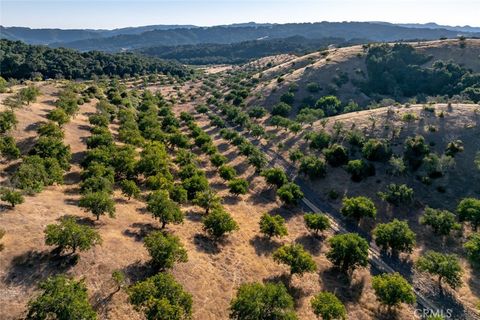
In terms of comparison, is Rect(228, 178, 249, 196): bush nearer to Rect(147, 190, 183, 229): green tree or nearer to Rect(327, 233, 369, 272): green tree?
Rect(147, 190, 183, 229): green tree

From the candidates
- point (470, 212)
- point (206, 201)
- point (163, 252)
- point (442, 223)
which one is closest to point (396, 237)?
point (442, 223)

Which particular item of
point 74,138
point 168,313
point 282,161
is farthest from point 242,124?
point 168,313

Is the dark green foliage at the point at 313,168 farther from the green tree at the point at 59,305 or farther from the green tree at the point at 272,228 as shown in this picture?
the green tree at the point at 59,305

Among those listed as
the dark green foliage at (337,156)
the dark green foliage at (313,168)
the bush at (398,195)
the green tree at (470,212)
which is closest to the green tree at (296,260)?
the bush at (398,195)

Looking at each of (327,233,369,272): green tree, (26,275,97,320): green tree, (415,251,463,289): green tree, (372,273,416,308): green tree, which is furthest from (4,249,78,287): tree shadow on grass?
(415,251,463,289): green tree

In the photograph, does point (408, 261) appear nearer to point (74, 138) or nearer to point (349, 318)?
point (349, 318)
